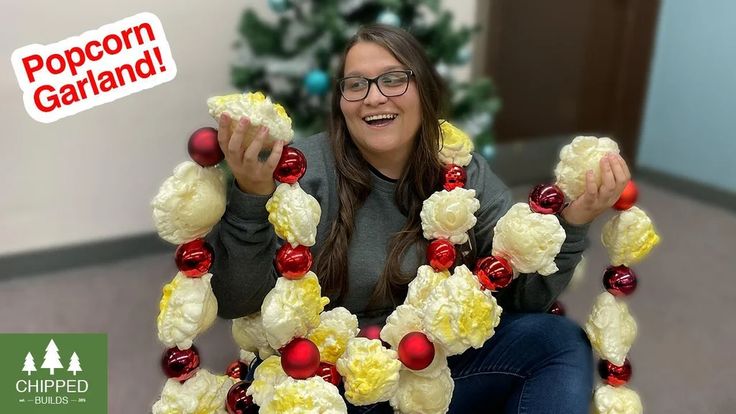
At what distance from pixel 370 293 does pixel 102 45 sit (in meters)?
1.01

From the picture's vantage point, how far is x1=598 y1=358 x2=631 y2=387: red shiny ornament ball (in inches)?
40.2

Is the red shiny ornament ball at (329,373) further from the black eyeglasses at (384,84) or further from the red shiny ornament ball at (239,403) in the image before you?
the black eyeglasses at (384,84)

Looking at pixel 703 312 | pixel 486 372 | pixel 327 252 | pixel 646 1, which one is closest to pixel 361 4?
pixel 327 252

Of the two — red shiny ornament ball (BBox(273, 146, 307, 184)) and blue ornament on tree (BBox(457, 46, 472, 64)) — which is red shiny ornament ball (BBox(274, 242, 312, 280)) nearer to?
red shiny ornament ball (BBox(273, 146, 307, 184))

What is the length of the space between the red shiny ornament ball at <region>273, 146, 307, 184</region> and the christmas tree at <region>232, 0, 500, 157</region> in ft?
3.51

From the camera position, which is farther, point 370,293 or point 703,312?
point 703,312

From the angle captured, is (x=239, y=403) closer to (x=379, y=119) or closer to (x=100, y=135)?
(x=379, y=119)

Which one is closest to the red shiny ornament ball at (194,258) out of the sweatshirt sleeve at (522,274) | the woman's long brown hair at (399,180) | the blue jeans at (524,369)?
the woman's long brown hair at (399,180)

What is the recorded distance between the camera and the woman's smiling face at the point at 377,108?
1.02 metres

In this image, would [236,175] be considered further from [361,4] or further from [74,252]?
[74,252]

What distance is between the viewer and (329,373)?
90cm

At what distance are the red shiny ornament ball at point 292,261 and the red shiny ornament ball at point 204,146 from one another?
156mm

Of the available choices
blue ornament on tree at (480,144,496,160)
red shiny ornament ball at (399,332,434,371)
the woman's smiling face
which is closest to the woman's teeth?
the woman's smiling face

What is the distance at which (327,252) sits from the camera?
1016 mm
